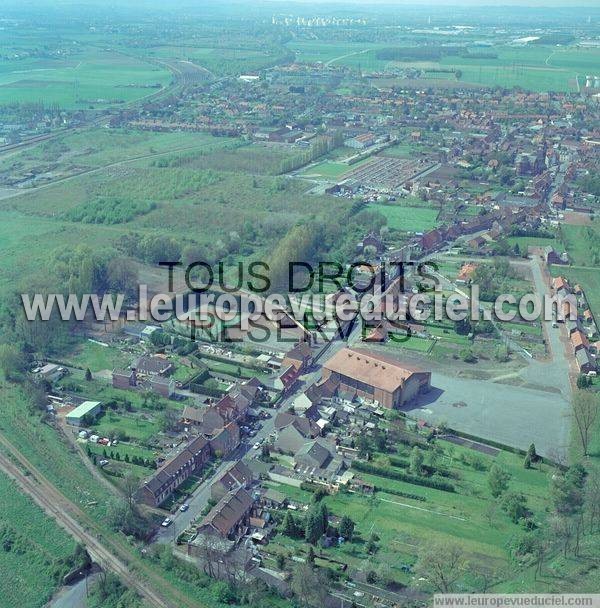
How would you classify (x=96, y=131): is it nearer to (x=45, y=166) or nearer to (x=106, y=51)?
(x=45, y=166)

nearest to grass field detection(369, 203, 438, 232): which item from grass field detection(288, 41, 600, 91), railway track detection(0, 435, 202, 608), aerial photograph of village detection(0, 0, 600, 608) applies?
aerial photograph of village detection(0, 0, 600, 608)

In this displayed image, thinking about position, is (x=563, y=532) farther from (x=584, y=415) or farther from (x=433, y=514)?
(x=584, y=415)

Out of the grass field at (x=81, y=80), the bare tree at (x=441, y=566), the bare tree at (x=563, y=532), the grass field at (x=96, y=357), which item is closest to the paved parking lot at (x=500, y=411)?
the bare tree at (x=563, y=532)

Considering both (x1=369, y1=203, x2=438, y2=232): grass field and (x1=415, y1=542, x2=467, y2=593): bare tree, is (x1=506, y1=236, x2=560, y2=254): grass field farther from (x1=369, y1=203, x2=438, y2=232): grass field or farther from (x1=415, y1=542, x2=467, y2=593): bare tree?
(x1=415, y1=542, x2=467, y2=593): bare tree

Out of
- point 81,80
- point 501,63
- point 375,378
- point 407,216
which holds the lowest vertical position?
point 375,378

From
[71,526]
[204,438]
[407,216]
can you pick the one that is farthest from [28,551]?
[407,216]

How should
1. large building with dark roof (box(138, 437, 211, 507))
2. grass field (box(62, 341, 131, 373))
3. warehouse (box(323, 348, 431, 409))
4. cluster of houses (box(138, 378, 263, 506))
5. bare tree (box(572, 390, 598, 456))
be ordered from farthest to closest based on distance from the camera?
grass field (box(62, 341, 131, 373)) → warehouse (box(323, 348, 431, 409)) → bare tree (box(572, 390, 598, 456)) → cluster of houses (box(138, 378, 263, 506)) → large building with dark roof (box(138, 437, 211, 507))

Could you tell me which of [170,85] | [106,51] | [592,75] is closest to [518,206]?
[170,85]
